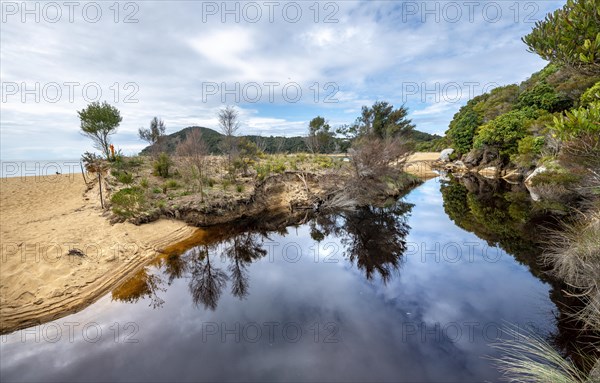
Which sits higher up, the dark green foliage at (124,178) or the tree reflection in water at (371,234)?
the dark green foliage at (124,178)

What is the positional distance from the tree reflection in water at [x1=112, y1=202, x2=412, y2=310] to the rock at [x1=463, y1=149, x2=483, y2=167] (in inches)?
918

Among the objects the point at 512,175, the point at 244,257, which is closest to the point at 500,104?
the point at 512,175

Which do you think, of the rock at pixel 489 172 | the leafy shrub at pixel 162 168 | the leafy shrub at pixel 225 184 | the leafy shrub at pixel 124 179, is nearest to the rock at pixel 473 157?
the rock at pixel 489 172

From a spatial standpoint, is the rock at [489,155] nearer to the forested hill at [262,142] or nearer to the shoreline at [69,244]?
the forested hill at [262,142]

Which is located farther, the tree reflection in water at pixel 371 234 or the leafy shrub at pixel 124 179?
the leafy shrub at pixel 124 179

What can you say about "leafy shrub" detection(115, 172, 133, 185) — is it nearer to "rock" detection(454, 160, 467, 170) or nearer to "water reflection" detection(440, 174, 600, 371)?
"water reflection" detection(440, 174, 600, 371)

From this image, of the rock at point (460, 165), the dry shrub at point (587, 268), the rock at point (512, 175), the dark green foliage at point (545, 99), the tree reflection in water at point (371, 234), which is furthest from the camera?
the rock at point (460, 165)

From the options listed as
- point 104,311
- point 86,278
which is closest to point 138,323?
point 104,311

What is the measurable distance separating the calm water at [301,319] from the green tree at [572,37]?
5.51 meters

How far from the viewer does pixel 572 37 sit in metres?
4.57

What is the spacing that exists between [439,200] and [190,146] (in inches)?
696

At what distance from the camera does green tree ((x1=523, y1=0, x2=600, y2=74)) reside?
4.30 meters

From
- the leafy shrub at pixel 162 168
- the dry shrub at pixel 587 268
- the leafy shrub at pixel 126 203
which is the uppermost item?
the leafy shrub at pixel 162 168

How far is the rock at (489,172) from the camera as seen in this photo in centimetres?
2732
